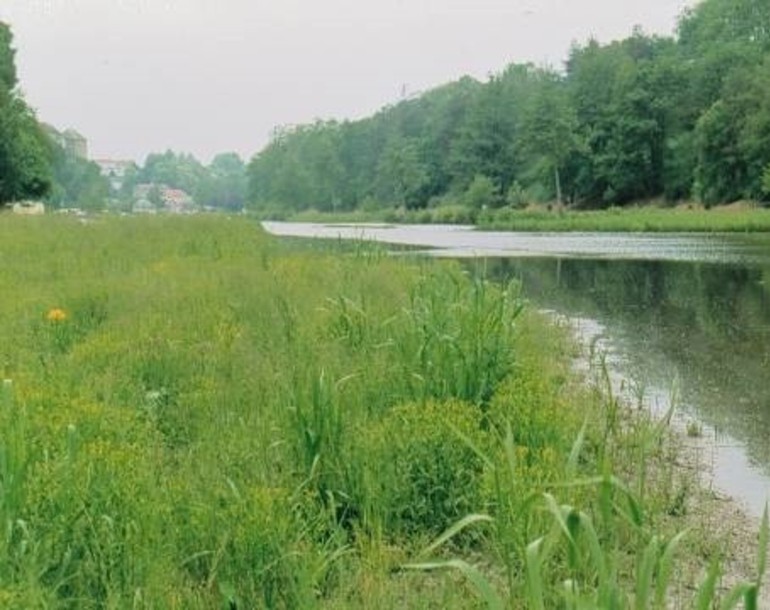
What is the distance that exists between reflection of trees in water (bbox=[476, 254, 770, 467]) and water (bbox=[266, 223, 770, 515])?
16 mm

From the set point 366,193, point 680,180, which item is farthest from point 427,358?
point 366,193

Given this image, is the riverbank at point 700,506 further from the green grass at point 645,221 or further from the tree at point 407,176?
the tree at point 407,176

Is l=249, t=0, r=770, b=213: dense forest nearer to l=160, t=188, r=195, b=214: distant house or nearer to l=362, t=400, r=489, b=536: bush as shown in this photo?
l=362, t=400, r=489, b=536: bush

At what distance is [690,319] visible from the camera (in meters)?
13.8

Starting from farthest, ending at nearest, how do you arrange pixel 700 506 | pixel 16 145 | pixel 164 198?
pixel 164 198 < pixel 16 145 < pixel 700 506

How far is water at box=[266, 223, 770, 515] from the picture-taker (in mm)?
6812

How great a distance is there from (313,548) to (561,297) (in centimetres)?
1440

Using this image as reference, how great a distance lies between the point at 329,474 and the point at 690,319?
422 inches

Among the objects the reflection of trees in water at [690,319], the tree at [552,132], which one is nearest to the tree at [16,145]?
the reflection of trees in water at [690,319]

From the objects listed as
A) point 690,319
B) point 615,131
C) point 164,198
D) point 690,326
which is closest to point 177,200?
point 164,198

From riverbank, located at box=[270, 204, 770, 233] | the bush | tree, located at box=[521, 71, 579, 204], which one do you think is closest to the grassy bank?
the bush

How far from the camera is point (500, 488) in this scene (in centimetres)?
364

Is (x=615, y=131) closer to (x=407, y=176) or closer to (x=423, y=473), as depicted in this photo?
(x=407, y=176)

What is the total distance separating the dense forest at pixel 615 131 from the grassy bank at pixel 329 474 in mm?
41256
